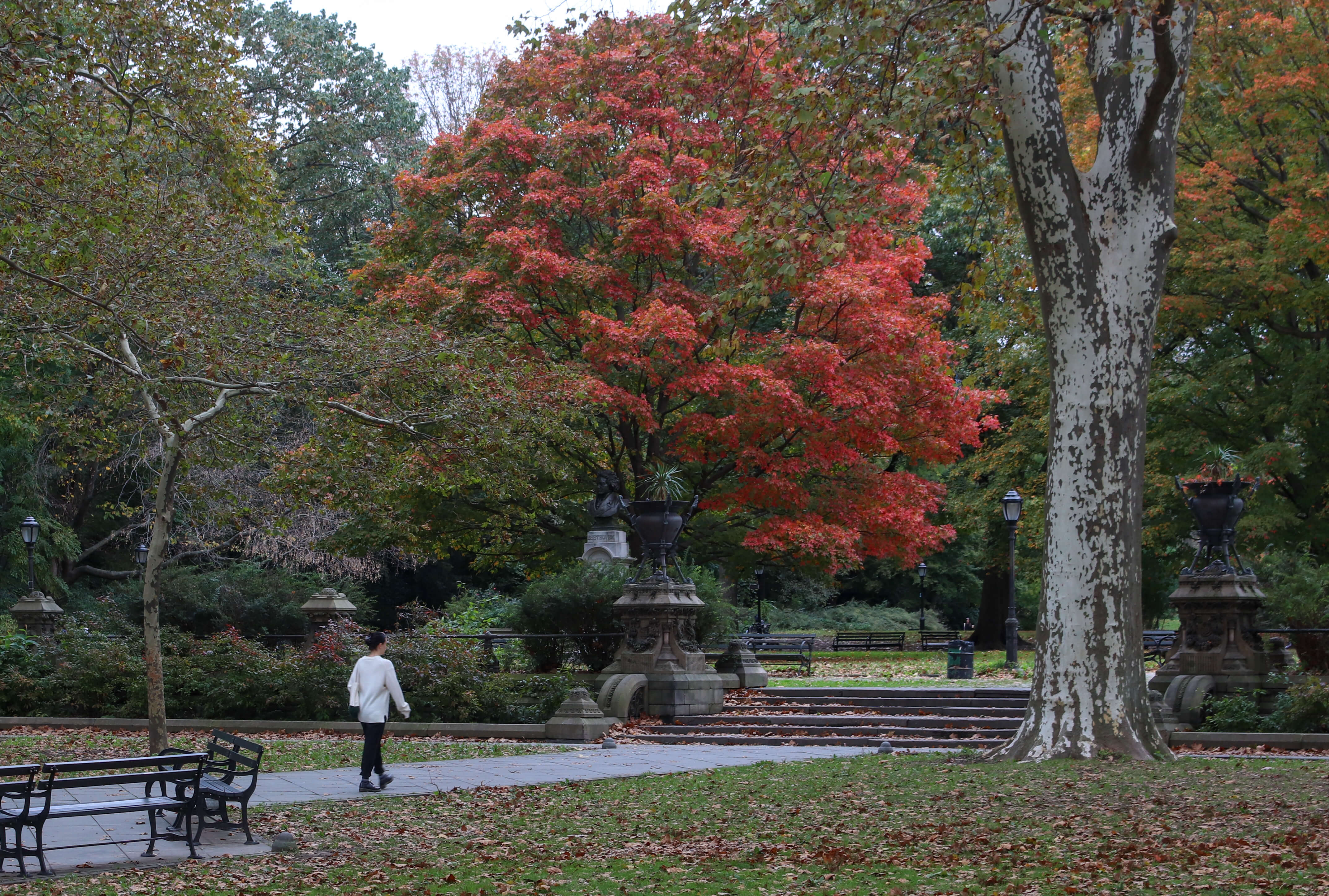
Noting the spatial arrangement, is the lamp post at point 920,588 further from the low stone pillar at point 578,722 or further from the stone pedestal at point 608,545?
the low stone pillar at point 578,722

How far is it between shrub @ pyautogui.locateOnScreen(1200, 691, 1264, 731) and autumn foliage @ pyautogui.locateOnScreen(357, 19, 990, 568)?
6835 mm

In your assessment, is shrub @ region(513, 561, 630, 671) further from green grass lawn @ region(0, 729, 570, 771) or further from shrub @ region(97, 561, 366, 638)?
shrub @ region(97, 561, 366, 638)

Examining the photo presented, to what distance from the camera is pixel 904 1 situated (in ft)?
44.7

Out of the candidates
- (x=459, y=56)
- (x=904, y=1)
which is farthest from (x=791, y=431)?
(x=459, y=56)

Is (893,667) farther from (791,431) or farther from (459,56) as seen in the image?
(459,56)

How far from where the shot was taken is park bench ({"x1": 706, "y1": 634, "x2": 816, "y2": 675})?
2628 cm

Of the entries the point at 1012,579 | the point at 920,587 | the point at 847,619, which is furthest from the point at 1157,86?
the point at 920,587

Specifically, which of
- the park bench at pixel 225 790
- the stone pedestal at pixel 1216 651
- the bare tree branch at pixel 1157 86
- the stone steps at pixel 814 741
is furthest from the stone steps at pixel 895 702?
the park bench at pixel 225 790

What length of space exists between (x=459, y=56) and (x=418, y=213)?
2141 centimetres

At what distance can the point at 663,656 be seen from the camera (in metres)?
18.3

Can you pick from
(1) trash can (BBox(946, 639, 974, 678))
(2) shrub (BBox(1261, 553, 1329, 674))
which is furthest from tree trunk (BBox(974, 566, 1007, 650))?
(2) shrub (BBox(1261, 553, 1329, 674))

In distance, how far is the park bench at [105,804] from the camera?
7609 millimetres

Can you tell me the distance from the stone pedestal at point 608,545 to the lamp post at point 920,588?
15.0 meters

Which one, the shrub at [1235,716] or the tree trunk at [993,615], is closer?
the shrub at [1235,716]
